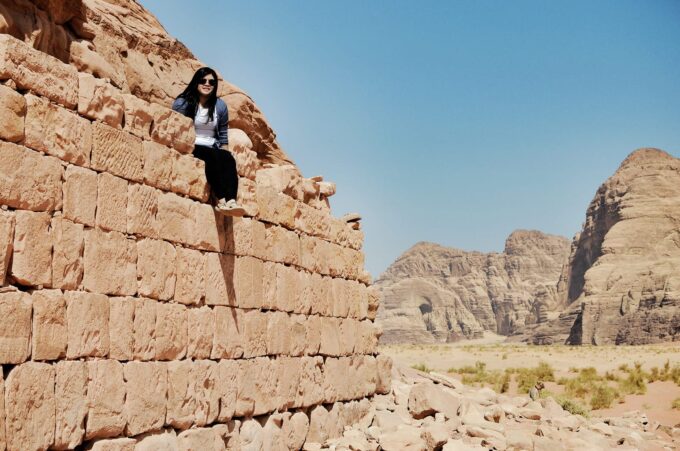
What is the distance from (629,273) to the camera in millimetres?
72812

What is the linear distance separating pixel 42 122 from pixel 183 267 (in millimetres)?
2195

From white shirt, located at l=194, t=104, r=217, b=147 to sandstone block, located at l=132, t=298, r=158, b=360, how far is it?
204 cm

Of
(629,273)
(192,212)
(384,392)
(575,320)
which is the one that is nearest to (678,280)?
(629,273)

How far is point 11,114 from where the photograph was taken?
611 centimetres

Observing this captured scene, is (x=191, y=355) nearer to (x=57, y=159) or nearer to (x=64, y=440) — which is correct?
(x=64, y=440)

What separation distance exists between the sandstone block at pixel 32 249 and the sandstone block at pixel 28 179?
0.30 ft

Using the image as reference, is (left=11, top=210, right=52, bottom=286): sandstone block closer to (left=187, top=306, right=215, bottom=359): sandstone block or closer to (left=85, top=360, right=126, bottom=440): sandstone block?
(left=85, top=360, right=126, bottom=440): sandstone block

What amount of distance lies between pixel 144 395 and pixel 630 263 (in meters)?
73.9

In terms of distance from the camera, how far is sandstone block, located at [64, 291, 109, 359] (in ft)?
21.6

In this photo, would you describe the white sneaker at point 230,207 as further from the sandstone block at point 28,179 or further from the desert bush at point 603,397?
the desert bush at point 603,397

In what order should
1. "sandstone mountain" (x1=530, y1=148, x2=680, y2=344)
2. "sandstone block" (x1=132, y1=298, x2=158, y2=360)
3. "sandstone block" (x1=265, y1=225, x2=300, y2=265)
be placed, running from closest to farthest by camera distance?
1. "sandstone block" (x1=132, y1=298, x2=158, y2=360)
2. "sandstone block" (x1=265, y1=225, x2=300, y2=265)
3. "sandstone mountain" (x1=530, y1=148, x2=680, y2=344)

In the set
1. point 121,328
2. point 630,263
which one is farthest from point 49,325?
point 630,263

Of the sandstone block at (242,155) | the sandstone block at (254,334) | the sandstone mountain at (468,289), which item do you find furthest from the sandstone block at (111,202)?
the sandstone mountain at (468,289)

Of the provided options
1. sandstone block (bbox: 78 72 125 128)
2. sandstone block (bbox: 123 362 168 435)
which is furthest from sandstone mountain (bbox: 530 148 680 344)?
sandstone block (bbox: 78 72 125 128)
